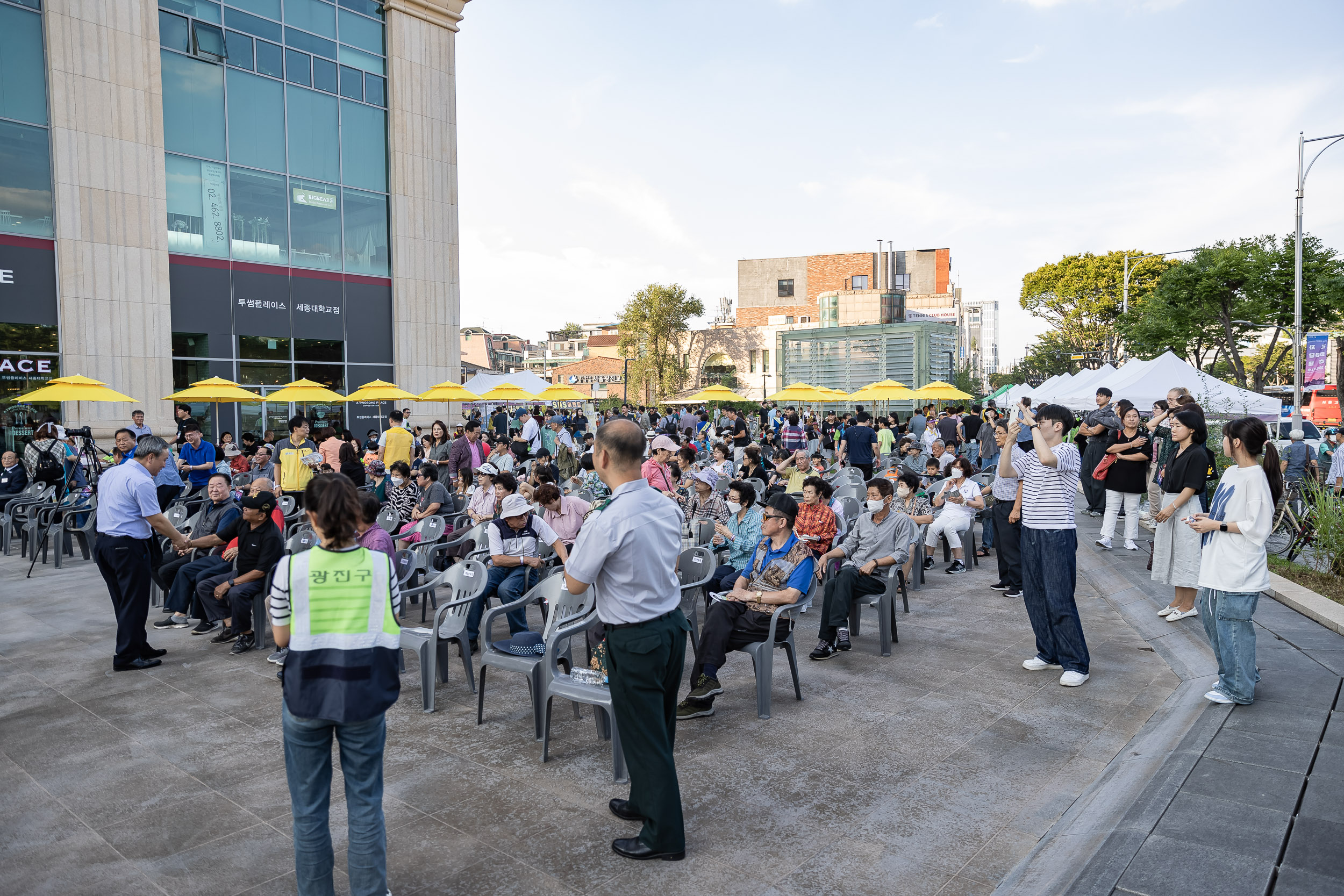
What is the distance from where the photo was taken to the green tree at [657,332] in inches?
2112

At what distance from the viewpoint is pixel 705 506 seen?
8.47 metres

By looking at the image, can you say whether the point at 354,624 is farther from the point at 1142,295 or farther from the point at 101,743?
the point at 1142,295

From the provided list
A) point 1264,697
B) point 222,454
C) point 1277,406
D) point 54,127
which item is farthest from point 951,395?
point 54,127

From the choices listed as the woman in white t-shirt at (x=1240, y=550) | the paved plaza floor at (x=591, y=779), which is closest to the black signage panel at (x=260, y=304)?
the paved plaza floor at (x=591, y=779)

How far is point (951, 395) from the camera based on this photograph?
1869cm

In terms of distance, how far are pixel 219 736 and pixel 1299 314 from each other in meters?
24.1

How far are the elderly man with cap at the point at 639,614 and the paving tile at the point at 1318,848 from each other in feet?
7.80

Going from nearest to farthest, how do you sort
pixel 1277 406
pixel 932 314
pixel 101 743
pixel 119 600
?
pixel 101 743 → pixel 119 600 → pixel 1277 406 → pixel 932 314

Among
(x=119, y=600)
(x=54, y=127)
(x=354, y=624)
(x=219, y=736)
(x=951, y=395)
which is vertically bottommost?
(x=219, y=736)

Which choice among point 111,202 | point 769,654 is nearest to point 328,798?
point 769,654

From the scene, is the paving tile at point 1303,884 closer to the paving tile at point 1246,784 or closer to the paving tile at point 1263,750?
the paving tile at point 1246,784

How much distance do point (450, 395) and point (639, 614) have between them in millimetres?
15772

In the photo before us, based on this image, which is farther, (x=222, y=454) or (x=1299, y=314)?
(x=1299, y=314)

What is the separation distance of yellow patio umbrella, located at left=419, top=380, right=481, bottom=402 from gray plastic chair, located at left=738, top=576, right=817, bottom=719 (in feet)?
44.2
